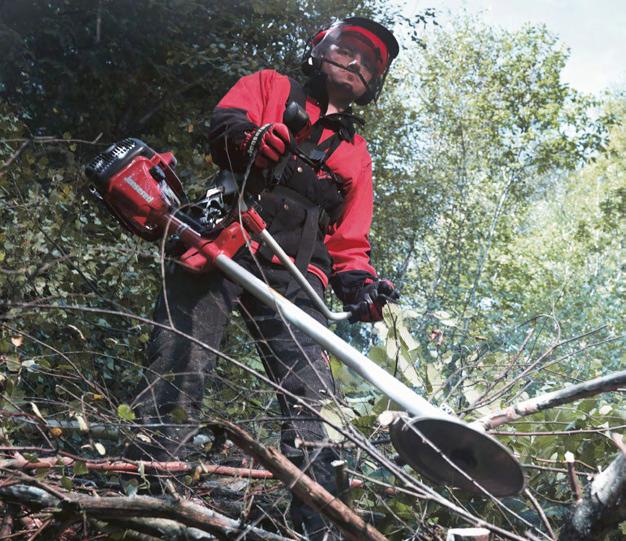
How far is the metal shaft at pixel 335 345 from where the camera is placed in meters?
2.70

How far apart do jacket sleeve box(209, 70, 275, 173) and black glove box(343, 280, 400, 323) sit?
72 centimetres

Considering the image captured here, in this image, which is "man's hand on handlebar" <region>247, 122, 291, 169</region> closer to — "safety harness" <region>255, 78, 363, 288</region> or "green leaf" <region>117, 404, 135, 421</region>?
"safety harness" <region>255, 78, 363, 288</region>

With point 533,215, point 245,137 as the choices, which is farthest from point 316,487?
point 533,215

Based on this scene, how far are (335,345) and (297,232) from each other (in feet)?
2.41

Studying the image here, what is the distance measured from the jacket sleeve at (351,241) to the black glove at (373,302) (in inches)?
8.0

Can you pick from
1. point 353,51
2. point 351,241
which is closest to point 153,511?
point 351,241

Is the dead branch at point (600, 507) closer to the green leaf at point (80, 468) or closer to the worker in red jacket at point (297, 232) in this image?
the worker in red jacket at point (297, 232)

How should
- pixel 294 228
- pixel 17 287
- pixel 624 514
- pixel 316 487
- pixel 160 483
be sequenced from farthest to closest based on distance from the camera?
pixel 17 287 → pixel 294 228 → pixel 160 483 → pixel 316 487 → pixel 624 514

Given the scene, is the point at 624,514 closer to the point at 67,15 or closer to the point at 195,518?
the point at 195,518

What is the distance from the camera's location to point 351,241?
3.84 m

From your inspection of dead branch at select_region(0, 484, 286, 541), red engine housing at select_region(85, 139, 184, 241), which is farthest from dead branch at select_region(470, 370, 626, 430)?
red engine housing at select_region(85, 139, 184, 241)

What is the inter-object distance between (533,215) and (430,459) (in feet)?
79.9

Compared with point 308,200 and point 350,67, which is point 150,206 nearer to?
point 308,200

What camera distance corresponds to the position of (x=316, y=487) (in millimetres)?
2193
